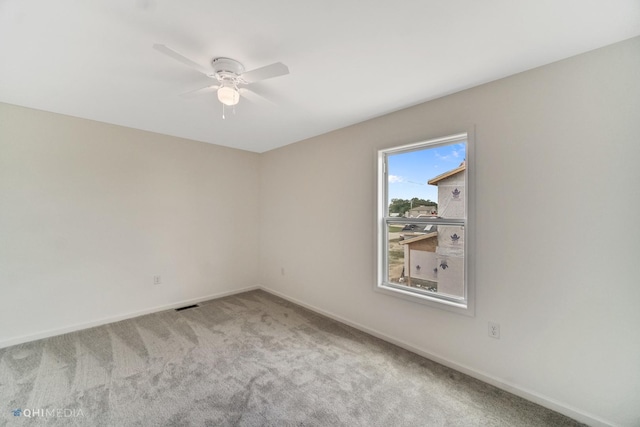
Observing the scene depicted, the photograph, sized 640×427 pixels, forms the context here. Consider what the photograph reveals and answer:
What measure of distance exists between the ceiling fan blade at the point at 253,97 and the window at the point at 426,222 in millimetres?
1332

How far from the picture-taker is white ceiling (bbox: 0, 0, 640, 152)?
1301 millimetres

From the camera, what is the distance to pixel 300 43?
1562 millimetres

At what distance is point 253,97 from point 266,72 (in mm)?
775

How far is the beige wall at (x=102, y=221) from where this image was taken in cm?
254

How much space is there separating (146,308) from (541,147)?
4.57 m

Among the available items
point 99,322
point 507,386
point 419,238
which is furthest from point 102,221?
point 507,386

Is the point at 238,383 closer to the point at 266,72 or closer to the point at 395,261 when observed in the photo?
the point at 395,261

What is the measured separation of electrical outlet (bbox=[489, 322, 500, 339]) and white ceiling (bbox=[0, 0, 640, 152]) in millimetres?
1970

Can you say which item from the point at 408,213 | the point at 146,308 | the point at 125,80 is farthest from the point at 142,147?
the point at 408,213

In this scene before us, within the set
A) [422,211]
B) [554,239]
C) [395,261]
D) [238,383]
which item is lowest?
[238,383]

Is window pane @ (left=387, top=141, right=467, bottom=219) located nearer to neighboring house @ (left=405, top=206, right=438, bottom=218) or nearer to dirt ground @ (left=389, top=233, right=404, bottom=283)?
neighboring house @ (left=405, top=206, right=438, bottom=218)

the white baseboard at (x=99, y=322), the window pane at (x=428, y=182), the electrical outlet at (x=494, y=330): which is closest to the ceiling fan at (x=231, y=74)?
the window pane at (x=428, y=182)

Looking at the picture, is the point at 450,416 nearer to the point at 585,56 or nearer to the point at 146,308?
the point at 585,56

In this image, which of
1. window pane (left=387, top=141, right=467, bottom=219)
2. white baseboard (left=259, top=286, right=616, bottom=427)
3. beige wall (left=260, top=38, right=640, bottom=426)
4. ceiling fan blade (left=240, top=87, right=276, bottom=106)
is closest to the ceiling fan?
ceiling fan blade (left=240, top=87, right=276, bottom=106)
